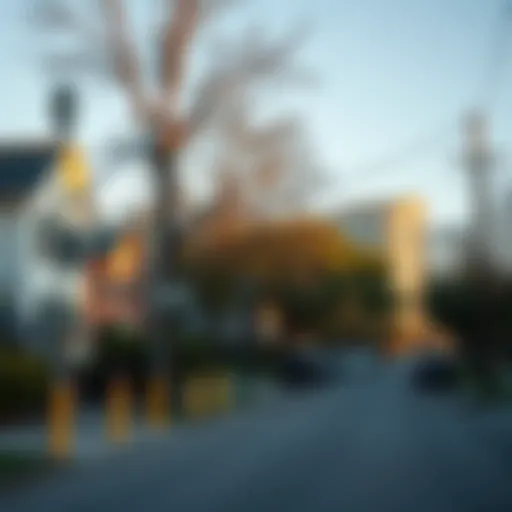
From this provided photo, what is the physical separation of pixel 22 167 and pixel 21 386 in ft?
45.7

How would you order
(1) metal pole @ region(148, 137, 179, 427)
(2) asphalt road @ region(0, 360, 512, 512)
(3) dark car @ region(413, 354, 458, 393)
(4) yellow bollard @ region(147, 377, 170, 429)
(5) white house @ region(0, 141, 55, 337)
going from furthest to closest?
(3) dark car @ region(413, 354, 458, 393), (5) white house @ region(0, 141, 55, 337), (1) metal pole @ region(148, 137, 179, 427), (4) yellow bollard @ region(147, 377, 170, 429), (2) asphalt road @ region(0, 360, 512, 512)

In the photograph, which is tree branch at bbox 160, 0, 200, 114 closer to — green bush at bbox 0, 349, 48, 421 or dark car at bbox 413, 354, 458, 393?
green bush at bbox 0, 349, 48, 421

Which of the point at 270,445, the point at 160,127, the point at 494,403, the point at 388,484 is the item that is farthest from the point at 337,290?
the point at 388,484

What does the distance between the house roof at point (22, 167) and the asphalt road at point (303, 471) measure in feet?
36.2

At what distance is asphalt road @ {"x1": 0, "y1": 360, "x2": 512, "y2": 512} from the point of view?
588 inches

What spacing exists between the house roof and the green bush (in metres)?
11.2

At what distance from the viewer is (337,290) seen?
62406 millimetres

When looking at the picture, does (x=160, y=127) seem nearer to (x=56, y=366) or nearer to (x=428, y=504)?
(x=56, y=366)

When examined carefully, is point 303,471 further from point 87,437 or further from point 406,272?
point 406,272

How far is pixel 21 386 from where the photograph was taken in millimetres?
28547

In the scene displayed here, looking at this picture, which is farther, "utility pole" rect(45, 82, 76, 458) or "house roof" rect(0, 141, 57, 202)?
"house roof" rect(0, 141, 57, 202)

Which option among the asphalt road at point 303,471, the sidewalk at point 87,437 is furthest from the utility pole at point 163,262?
the asphalt road at point 303,471

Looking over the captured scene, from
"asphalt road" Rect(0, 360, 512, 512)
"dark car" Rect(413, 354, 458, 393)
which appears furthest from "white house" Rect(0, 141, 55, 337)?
"dark car" Rect(413, 354, 458, 393)

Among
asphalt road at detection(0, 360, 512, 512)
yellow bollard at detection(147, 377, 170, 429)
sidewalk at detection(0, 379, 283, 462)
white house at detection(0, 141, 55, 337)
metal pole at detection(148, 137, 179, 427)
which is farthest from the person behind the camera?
white house at detection(0, 141, 55, 337)
